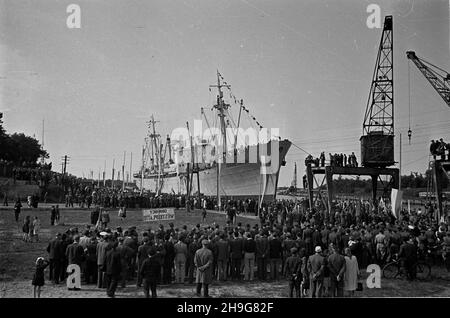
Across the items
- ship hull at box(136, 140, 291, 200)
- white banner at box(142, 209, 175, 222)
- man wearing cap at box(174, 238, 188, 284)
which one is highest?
ship hull at box(136, 140, 291, 200)

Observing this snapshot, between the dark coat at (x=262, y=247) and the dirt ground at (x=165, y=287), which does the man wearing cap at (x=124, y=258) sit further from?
the dark coat at (x=262, y=247)

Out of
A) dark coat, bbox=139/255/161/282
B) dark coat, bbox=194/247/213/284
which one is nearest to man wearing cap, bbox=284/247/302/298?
dark coat, bbox=194/247/213/284

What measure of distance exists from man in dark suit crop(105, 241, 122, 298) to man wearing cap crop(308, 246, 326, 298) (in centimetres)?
476

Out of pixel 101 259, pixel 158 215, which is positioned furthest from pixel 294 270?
pixel 158 215

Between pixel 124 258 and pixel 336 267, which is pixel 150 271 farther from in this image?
pixel 336 267

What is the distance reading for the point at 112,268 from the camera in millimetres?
9555

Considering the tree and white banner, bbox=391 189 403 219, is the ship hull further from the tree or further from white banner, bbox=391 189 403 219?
the tree

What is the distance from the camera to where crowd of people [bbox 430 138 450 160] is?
21766 millimetres

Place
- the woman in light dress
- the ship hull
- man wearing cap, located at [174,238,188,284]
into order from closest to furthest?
the woman in light dress
man wearing cap, located at [174,238,188,284]
the ship hull

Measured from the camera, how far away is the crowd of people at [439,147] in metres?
21.8

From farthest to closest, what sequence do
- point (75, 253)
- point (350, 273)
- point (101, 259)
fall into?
point (75, 253), point (101, 259), point (350, 273)

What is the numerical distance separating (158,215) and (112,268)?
8.70 metres
